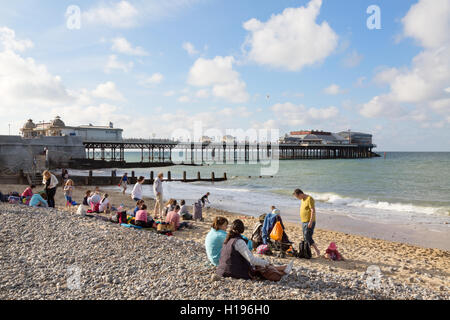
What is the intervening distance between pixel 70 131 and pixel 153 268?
4909 centimetres

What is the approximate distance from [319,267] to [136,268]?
3.73 metres

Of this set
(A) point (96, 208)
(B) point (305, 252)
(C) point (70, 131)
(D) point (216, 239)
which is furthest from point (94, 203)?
(C) point (70, 131)

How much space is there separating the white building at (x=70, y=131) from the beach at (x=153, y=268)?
4212cm

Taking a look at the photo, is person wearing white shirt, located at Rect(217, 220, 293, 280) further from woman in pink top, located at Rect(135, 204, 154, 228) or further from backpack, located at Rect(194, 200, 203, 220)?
backpack, located at Rect(194, 200, 203, 220)

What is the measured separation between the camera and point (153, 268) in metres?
4.93

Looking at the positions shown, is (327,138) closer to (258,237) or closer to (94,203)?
(94,203)

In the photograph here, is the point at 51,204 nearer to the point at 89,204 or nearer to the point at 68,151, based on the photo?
the point at 89,204

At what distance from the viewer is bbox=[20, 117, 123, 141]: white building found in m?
46.3

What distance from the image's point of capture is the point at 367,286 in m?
4.81

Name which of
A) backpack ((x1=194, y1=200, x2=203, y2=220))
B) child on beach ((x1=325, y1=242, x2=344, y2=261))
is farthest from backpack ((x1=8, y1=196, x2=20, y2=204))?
child on beach ((x1=325, y1=242, x2=344, y2=261))

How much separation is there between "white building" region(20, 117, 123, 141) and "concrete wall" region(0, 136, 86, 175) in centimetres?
850

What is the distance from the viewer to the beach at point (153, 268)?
406 centimetres

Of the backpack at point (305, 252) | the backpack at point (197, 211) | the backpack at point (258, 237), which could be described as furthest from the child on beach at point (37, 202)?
the backpack at point (305, 252)
